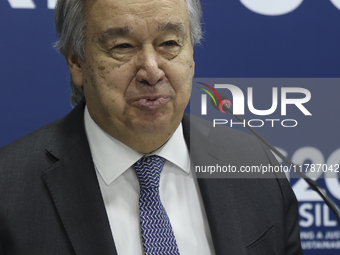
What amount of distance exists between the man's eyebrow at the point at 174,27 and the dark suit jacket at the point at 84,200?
405 millimetres

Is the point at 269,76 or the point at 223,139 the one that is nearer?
the point at 223,139

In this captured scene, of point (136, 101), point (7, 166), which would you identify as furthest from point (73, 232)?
point (136, 101)

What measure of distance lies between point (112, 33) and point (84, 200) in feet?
1.77

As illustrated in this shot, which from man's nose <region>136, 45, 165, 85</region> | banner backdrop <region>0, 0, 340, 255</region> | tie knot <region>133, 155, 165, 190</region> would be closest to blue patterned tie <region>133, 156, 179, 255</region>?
tie knot <region>133, 155, 165, 190</region>

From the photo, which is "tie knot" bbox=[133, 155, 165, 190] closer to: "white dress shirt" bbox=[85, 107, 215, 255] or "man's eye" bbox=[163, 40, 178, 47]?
"white dress shirt" bbox=[85, 107, 215, 255]

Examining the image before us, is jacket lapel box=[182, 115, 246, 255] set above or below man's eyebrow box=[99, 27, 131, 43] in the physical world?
below

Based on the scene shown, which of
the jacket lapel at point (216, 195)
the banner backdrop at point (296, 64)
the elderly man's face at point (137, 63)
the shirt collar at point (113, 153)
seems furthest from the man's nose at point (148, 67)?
the banner backdrop at point (296, 64)

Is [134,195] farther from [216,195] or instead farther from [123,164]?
[216,195]

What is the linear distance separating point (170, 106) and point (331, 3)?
1.17 meters

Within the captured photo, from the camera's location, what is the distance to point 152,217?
1.25 metres

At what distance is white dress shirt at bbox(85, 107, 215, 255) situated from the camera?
126 centimetres

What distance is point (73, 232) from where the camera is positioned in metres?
1.16

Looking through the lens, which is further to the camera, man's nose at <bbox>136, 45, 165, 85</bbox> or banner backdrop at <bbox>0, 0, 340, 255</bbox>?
banner backdrop at <bbox>0, 0, 340, 255</bbox>

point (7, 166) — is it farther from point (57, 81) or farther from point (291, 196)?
point (291, 196)
